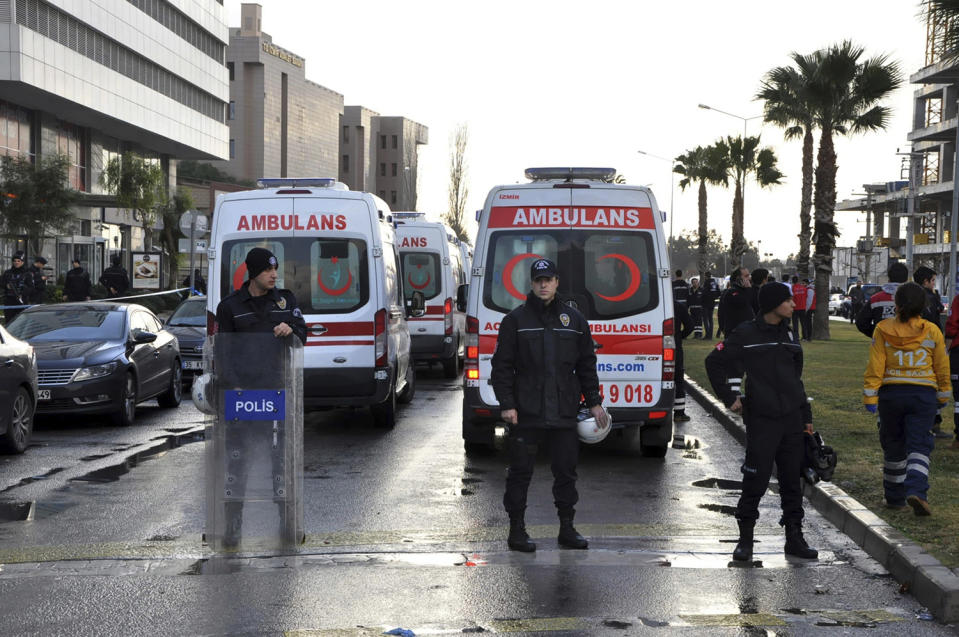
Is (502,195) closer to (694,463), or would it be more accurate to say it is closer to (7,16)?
(694,463)

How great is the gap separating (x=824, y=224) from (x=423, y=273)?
16.7 m

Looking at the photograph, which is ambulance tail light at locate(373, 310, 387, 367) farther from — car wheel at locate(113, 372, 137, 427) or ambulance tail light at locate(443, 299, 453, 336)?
ambulance tail light at locate(443, 299, 453, 336)

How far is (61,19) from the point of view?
45.7m

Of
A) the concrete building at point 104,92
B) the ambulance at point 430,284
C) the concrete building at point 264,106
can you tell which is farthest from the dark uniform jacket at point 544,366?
the concrete building at point 264,106

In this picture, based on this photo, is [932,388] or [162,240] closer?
[932,388]

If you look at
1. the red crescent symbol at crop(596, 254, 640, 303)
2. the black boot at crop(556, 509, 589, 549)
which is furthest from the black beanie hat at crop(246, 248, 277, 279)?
the red crescent symbol at crop(596, 254, 640, 303)

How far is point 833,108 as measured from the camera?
34438 millimetres

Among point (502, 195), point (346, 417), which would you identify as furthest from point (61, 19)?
point (502, 195)

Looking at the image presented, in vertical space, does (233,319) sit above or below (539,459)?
above

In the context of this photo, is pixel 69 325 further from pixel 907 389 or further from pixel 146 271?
pixel 146 271

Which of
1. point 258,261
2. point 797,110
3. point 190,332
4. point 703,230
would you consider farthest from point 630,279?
point 703,230

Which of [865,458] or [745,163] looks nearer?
[865,458]

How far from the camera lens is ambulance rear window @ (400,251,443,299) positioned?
67.5 feet

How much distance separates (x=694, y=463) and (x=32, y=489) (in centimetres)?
585
